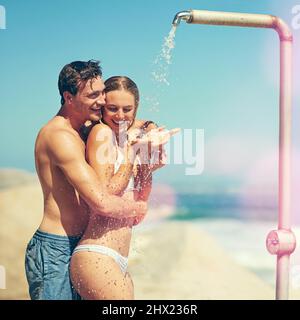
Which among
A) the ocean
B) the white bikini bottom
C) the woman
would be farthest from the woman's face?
the ocean

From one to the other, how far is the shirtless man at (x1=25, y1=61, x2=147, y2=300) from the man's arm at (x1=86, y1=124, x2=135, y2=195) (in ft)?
0.04

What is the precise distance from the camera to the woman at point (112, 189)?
1.97 meters

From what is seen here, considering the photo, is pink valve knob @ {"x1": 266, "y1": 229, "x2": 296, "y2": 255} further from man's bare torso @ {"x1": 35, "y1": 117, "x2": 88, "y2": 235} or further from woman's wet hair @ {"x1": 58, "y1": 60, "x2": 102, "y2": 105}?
woman's wet hair @ {"x1": 58, "y1": 60, "x2": 102, "y2": 105}

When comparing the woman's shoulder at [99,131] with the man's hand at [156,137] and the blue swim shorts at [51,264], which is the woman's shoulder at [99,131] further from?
the blue swim shorts at [51,264]

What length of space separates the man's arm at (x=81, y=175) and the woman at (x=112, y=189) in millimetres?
34

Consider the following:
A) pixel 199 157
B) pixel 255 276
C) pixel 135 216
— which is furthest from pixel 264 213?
pixel 135 216

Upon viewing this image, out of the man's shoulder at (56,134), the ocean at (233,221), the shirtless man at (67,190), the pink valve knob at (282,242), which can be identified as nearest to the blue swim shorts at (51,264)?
the shirtless man at (67,190)

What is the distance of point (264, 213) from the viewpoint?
7.02m

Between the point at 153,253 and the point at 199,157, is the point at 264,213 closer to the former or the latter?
the point at 153,253

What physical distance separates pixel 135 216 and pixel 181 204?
5.88 metres

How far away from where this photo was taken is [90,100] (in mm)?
2061

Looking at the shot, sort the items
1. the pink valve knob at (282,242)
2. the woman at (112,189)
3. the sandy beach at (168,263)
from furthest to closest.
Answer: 1. the sandy beach at (168,263)
2. the woman at (112,189)
3. the pink valve knob at (282,242)

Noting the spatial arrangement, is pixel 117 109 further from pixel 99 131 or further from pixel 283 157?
pixel 283 157
